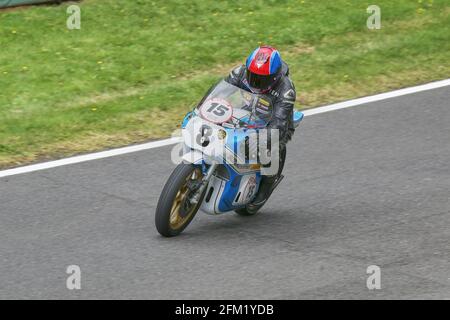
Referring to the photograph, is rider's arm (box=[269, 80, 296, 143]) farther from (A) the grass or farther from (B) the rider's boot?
(A) the grass

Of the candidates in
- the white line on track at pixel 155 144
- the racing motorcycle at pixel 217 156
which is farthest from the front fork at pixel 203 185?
the white line on track at pixel 155 144

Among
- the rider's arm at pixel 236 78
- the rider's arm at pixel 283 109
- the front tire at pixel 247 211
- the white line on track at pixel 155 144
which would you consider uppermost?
the rider's arm at pixel 236 78

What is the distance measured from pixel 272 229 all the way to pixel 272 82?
1264 mm

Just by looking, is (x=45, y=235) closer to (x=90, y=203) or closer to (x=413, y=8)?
(x=90, y=203)

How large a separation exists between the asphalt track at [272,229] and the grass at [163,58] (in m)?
1.00

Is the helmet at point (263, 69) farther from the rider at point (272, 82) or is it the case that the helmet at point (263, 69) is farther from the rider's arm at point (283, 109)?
the rider's arm at point (283, 109)

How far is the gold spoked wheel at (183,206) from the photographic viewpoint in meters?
8.96

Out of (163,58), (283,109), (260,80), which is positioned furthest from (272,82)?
(163,58)

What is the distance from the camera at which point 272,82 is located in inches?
363

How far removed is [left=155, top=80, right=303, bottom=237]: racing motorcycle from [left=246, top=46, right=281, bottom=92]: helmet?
0.35 ft

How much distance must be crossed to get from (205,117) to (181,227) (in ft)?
3.06

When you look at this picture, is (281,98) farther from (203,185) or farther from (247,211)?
(247,211)

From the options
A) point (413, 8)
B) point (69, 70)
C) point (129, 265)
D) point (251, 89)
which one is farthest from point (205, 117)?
point (413, 8)

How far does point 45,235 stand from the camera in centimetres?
919
